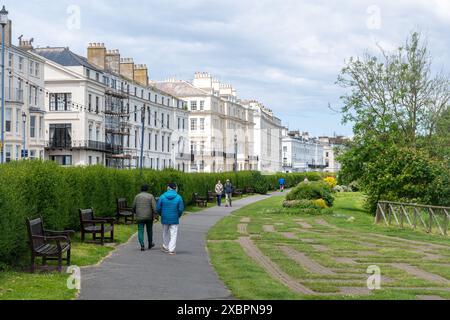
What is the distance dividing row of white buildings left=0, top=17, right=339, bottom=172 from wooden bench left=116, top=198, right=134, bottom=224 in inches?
494

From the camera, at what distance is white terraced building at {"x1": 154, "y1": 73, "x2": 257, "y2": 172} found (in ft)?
338

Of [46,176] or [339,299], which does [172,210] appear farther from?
[339,299]

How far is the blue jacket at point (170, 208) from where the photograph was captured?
16.9 metres

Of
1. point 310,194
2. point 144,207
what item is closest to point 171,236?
point 144,207

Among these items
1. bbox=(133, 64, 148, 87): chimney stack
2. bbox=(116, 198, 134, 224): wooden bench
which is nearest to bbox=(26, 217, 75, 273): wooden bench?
bbox=(116, 198, 134, 224): wooden bench

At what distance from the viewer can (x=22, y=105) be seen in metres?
53.5

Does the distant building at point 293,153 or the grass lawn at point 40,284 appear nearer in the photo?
the grass lawn at point 40,284

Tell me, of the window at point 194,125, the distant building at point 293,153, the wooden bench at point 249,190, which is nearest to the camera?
the wooden bench at point 249,190

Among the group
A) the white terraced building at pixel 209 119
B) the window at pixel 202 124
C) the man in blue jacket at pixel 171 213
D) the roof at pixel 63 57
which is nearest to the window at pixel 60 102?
the roof at pixel 63 57

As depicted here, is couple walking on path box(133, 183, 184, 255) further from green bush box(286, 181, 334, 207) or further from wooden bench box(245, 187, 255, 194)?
wooden bench box(245, 187, 255, 194)

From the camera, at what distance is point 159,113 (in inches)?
3287

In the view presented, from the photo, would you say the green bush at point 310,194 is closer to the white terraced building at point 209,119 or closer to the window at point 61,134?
the window at point 61,134

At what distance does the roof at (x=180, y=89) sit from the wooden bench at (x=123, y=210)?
3019 inches

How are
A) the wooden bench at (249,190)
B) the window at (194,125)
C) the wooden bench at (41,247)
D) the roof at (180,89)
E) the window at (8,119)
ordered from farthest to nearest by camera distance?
the window at (194,125)
the roof at (180,89)
the wooden bench at (249,190)
the window at (8,119)
the wooden bench at (41,247)
